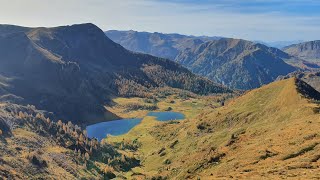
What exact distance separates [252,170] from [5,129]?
130 m

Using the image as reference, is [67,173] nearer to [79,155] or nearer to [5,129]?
[79,155]

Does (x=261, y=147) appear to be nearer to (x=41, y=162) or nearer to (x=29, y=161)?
(x=41, y=162)

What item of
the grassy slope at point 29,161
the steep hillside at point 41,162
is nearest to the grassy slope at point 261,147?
the steep hillside at point 41,162

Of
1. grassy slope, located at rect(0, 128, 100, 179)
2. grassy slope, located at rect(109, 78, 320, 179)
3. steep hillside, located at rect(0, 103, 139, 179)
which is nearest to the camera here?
grassy slope, located at rect(109, 78, 320, 179)

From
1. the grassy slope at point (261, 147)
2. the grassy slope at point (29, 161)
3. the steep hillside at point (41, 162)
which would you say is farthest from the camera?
the steep hillside at point (41, 162)

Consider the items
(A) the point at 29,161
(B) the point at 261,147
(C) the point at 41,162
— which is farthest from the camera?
(C) the point at 41,162

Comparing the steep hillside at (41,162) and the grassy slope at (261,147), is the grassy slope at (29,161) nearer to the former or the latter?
the steep hillside at (41,162)

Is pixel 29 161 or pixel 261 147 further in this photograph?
pixel 29 161

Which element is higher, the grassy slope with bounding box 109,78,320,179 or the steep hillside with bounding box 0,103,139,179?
the grassy slope with bounding box 109,78,320,179

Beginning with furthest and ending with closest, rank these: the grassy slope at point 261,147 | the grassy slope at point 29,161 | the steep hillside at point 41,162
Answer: the steep hillside at point 41,162 < the grassy slope at point 29,161 < the grassy slope at point 261,147

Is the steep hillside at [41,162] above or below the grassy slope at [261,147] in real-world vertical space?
below

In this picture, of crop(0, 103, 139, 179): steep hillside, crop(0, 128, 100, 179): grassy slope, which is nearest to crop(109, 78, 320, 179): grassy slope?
crop(0, 103, 139, 179): steep hillside

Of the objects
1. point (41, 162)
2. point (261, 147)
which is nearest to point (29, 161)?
point (41, 162)

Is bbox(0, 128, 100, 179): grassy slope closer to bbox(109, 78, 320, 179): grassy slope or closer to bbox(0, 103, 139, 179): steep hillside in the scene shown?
bbox(0, 103, 139, 179): steep hillside
